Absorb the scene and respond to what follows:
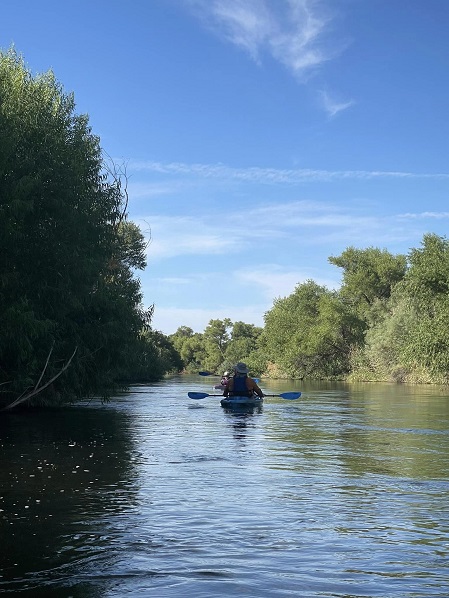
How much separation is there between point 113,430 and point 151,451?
4.94m

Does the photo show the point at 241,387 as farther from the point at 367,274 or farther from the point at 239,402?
the point at 367,274

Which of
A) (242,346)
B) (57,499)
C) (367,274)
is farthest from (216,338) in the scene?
(57,499)

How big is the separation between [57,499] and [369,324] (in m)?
78.2

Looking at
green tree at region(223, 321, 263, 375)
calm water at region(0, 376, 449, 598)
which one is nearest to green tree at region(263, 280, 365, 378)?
green tree at region(223, 321, 263, 375)

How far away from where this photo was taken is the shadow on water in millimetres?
7094

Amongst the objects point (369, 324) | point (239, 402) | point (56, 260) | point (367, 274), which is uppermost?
point (367, 274)

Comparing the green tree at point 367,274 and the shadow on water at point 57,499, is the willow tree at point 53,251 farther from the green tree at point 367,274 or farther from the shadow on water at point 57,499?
the green tree at point 367,274

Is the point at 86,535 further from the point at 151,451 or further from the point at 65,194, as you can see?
the point at 65,194

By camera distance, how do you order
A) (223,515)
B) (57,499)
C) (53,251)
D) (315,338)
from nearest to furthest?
(223,515) → (57,499) → (53,251) → (315,338)

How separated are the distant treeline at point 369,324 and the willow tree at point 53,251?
32443 mm

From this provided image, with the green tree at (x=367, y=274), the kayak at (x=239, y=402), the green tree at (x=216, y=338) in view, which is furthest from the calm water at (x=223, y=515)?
the green tree at (x=216, y=338)

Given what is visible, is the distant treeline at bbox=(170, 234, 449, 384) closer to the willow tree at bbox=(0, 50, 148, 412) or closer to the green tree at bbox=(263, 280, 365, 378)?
the green tree at bbox=(263, 280, 365, 378)

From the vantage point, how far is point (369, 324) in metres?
86.2

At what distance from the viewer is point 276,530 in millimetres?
8695
